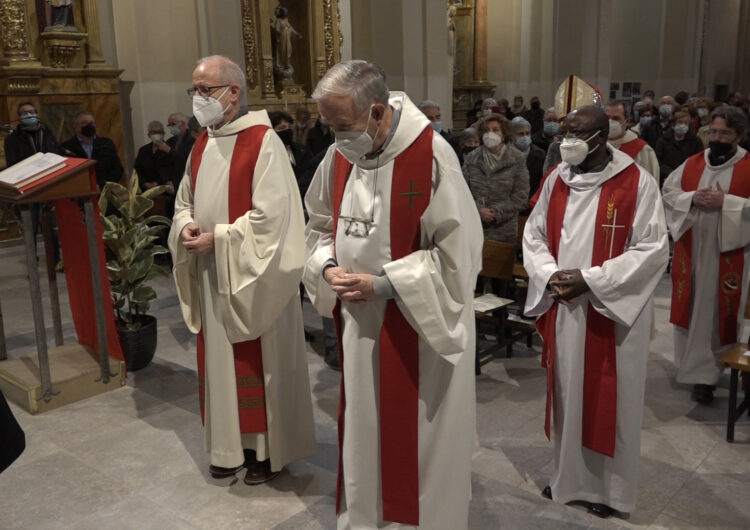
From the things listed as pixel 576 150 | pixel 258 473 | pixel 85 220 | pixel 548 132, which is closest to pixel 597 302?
pixel 576 150

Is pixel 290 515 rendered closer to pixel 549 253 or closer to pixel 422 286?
pixel 422 286

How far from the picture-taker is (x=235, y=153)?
3.41 m

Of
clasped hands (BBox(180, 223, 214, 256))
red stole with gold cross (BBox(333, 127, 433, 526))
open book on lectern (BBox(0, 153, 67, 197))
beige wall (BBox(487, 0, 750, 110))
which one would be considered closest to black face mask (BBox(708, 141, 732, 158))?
red stole with gold cross (BBox(333, 127, 433, 526))

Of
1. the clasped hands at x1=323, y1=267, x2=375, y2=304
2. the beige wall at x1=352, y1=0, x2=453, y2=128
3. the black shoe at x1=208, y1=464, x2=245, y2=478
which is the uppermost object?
→ the beige wall at x1=352, y1=0, x2=453, y2=128

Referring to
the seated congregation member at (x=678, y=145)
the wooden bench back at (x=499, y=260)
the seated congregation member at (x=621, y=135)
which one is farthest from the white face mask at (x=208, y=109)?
the seated congregation member at (x=678, y=145)

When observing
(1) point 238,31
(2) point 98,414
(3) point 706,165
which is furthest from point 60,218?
(1) point 238,31

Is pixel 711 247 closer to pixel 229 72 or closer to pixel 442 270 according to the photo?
pixel 442 270

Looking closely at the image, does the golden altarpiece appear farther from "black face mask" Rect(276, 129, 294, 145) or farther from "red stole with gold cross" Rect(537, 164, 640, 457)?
"red stole with gold cross" Rect(537, 164, 640, 457)

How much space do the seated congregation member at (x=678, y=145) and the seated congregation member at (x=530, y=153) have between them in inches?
86.2

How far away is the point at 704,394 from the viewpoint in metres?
4.74

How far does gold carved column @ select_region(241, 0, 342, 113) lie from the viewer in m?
12.1

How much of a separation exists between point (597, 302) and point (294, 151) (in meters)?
3.60

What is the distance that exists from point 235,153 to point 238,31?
25.2ft

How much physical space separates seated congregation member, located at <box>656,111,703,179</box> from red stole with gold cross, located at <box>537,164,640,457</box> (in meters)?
5.68
